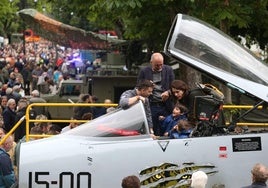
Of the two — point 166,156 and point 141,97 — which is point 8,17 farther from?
point 166,156

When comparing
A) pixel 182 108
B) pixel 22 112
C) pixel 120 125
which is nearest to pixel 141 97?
pixel 120 125

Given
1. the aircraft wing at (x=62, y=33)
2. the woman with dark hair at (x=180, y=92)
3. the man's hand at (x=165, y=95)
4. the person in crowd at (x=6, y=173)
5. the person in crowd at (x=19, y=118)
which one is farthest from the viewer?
the aircraft wing at (x=62, y=33)

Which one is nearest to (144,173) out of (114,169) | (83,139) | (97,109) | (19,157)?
(114,169)

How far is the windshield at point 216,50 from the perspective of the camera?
6727 millimetres

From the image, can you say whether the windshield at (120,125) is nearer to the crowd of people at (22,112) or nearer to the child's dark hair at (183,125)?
the child's dark hair at (183,125)

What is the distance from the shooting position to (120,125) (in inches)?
271

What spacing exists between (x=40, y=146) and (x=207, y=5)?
7799mm

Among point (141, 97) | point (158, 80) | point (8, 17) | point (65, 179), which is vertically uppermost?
point (8, 17)

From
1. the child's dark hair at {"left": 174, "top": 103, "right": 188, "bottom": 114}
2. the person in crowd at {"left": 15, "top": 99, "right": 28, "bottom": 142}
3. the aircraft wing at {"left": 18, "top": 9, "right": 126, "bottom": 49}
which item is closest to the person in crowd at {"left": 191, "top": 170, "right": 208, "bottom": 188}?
the child's dark hair at {"left": 174, "top": 103, "right": 188, "bottom": 114}

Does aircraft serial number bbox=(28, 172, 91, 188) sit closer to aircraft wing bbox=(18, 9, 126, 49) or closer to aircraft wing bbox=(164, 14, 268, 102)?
aircraft wing bbox=(164, 14, 268, 102)

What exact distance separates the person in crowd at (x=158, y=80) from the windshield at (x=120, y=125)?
1.27 metres

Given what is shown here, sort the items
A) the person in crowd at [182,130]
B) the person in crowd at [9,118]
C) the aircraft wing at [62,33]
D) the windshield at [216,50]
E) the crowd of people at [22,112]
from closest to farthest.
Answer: the windshield at [216,50] < the person in crowd at [182,130] < the crowd of people at [22,112] < the person in crowd at [9,118] < the aircraft wing at [62,33]

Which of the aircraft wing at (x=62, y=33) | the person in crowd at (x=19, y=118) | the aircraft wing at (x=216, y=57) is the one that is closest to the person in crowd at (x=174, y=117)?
the aircraft wing at (x=216, y=57)

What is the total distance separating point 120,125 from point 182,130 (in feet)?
2.35
